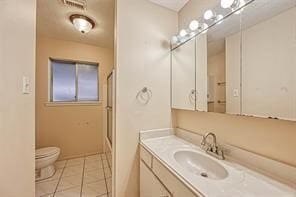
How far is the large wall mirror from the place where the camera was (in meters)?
0.82

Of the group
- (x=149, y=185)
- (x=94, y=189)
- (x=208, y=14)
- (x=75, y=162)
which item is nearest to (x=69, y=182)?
(x=94, y=189)

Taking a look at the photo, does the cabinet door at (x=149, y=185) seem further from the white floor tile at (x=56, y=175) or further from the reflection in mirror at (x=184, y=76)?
the white floor tile at (x=56, y=175)

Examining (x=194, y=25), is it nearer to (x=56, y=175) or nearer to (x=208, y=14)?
(x=208, y=14)

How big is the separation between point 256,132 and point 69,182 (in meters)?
2.27

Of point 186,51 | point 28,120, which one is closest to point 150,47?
point 186,51

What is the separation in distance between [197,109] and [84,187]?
68.4 inches

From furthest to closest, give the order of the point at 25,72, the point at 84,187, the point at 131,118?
the point at 84,187, the point at 131,118, the point at 25,72

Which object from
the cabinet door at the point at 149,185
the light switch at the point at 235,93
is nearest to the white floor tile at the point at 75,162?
the cabinet door at the point at 149,185

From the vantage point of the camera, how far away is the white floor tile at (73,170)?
7.41 ft

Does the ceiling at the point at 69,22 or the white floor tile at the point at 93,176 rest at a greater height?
the ceiling at the point at 69,22

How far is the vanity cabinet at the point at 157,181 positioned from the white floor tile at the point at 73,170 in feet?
4.48

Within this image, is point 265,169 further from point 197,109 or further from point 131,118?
point 131,118

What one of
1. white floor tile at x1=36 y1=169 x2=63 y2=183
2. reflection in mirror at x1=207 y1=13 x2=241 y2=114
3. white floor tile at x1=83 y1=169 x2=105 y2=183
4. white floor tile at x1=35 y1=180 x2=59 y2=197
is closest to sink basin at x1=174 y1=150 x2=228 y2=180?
reflection in mirror at x1=207 y1=13 x2=241 y2=114

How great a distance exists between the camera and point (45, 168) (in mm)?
2113
